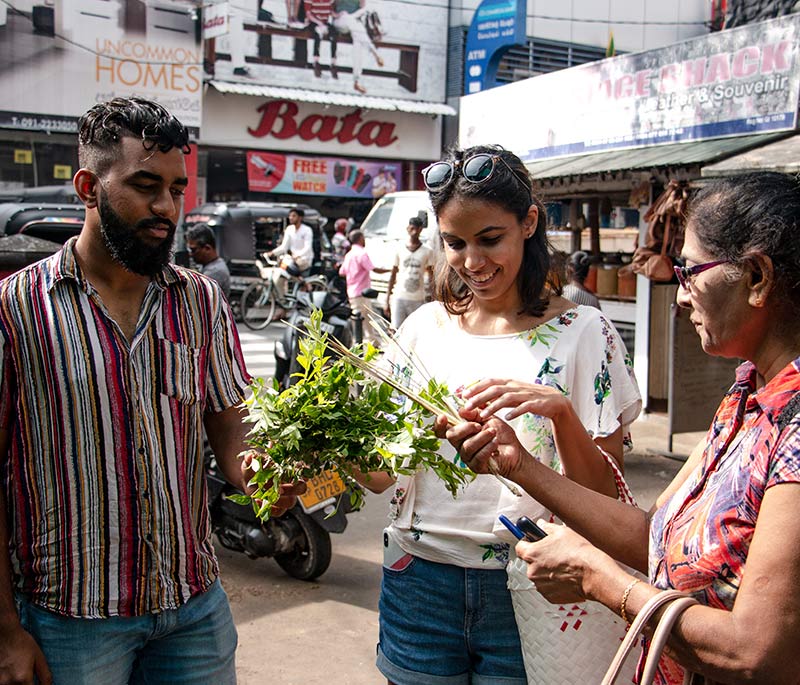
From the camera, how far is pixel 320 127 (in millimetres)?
24547

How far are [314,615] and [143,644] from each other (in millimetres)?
2679

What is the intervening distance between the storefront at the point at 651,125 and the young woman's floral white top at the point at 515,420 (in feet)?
17.9

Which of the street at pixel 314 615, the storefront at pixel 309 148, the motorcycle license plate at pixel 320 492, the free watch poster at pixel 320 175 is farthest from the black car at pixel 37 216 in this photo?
the free watch poster at pixel 320 175

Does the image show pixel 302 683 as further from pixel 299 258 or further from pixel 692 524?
pixel 299 258

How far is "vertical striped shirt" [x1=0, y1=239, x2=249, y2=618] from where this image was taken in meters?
2.06

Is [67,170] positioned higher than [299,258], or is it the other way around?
[67,170]

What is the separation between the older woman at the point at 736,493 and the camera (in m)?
1.43

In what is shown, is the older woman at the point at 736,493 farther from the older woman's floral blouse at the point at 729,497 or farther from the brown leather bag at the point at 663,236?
the brown leather bag at the point at 663,236

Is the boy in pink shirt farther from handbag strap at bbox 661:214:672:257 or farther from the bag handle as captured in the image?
the bag handle

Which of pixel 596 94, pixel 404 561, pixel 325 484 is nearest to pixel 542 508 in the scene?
pixel 404 561

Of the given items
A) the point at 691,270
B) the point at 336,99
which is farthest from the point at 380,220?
the point at 691,270

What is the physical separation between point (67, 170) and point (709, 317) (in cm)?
2238

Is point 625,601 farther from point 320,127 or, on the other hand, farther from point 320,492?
point 320,127

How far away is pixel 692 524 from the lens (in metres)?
1.62
